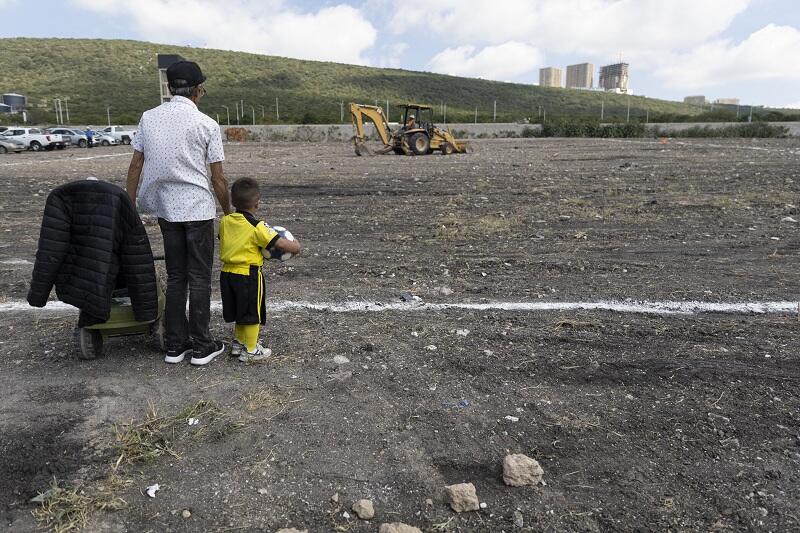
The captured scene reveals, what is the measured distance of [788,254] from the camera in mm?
6059

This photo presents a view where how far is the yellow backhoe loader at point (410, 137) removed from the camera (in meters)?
20.7

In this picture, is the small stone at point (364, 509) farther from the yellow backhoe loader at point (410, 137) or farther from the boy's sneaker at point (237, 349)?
the yellow backhoe loader at point (410, 137)

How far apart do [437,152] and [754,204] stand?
14.7 metres

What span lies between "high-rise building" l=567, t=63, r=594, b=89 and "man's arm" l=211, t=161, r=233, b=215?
160773mm

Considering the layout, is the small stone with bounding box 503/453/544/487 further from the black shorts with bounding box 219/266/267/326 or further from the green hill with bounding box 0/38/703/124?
the green hill with bounding box 0/38/703/124

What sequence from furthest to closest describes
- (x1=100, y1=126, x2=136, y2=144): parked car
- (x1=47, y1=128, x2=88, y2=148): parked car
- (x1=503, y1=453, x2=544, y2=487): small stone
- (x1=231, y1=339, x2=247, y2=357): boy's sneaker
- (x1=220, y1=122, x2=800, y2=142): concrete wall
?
(x1=220, y1=122, x2=800, y2=142): concrete wall
(x1=100, y1=126, x2=136, y2=144): parked car
(x1=47, y1=128, x2=88, y2=148): parked car
(x1=231, y1=339, x2=247, y2=357): boy's sneaker
(x1=503, y1=453, x2=544, y2=487): small stone

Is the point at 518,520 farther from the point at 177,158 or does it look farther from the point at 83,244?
the point at 83,244

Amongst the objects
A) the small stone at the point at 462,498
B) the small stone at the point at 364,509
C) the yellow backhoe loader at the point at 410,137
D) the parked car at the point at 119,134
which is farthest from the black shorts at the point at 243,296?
the parked car at the point at 119,134

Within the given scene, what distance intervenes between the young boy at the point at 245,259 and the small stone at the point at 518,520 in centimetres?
191

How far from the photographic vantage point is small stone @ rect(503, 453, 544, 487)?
7.91 ft

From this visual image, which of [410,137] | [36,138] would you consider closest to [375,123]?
[410,137]

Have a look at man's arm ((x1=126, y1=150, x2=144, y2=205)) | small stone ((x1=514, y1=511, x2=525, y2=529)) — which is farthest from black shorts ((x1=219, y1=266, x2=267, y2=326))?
small stone ((x1=514, y1=511, x2=525, y2=529))

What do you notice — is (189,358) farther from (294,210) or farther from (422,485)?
(294,210)

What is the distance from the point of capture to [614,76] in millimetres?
132250
